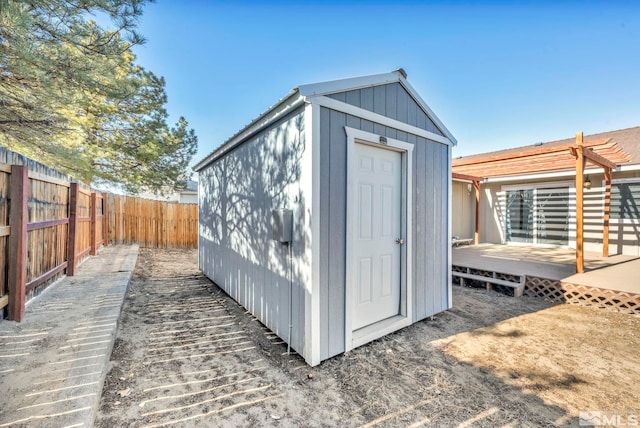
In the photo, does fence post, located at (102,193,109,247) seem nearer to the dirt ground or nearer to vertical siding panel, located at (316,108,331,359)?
the dirt ground

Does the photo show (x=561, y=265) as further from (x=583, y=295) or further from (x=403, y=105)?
(x=403, y=105)

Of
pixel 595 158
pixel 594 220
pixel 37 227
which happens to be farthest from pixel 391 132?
pixel 594 220

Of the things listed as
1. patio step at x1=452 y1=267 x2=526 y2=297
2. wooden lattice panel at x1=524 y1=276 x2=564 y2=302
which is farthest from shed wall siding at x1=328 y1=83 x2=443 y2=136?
wooden lattice panel at x1=524 y1=276 x2=564 y2=302

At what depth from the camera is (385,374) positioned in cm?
240

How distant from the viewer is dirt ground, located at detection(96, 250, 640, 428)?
189 cm

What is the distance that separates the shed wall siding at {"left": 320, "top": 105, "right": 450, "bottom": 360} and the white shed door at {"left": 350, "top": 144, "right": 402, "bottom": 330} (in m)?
0.27

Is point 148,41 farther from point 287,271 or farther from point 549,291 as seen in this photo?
point 549,291

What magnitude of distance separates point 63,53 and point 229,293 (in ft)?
13.7

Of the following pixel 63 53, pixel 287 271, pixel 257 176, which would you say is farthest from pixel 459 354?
pixel 63 53

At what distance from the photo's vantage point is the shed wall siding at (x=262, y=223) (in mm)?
2693

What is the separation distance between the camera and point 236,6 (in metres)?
5.91

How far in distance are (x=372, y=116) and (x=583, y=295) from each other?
4.54m

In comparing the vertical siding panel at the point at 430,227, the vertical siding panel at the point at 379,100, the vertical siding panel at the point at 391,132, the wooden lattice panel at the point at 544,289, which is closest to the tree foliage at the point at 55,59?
the vertical siding panel at the point at 379,100

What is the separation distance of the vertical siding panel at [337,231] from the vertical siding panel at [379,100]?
54 centimetres
